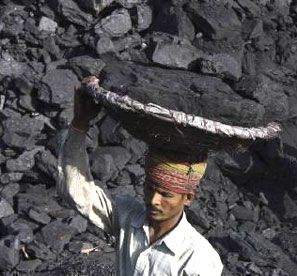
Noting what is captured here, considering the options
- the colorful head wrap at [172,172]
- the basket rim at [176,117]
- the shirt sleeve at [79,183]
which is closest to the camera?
the basket rim at [176,117]

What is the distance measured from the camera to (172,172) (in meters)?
2.78

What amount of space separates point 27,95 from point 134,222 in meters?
4.80

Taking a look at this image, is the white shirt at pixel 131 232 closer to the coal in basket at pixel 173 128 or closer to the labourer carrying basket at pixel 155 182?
the labourer carrying basket at pixel 155 182

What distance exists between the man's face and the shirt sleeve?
253mm

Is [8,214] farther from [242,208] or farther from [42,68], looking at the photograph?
[242,208]

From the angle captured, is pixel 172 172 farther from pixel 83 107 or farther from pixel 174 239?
pixel 83 107

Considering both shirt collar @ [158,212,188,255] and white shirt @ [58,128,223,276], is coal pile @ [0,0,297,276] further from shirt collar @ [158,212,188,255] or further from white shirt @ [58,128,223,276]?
shirt collar @ [158,212,188,255]

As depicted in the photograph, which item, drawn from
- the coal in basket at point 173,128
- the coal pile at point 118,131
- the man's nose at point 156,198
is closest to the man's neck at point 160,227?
the man's nose at point 156,198

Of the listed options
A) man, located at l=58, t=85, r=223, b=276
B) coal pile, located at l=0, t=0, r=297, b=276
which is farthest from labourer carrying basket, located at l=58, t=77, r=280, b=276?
coal pile, located at l=0, t=0, r=297, b=276

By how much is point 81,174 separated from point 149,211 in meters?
0.34

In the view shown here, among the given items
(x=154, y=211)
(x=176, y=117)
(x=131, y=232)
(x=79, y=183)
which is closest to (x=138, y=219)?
(x=131, y=232)

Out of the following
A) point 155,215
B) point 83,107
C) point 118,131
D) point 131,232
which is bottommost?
point 118,131

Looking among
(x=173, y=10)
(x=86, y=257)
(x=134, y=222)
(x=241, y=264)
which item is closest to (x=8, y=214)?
(x=86, y=257)

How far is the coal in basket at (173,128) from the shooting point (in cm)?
249
